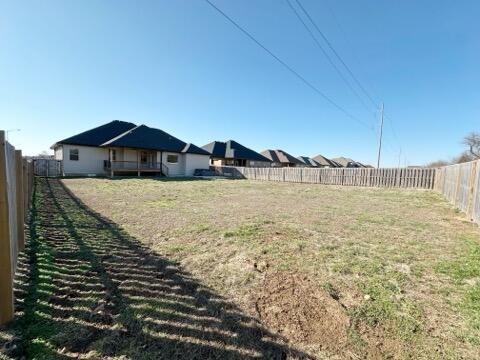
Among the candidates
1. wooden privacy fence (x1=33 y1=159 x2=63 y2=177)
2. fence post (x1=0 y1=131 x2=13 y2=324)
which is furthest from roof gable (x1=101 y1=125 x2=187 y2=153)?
fence post (x1=0 y1=131 x2=13 y2=324)

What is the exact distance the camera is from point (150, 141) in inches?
1000

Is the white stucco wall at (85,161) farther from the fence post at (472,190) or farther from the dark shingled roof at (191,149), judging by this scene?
the fence post at (472,190)

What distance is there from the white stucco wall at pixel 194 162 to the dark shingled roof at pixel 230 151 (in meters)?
6.84

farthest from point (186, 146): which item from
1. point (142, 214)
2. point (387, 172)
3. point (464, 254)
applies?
point (464, 254)

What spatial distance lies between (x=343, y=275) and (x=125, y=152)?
81.9 feet

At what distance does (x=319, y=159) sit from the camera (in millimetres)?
72188

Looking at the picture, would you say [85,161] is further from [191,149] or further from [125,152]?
[191,149]

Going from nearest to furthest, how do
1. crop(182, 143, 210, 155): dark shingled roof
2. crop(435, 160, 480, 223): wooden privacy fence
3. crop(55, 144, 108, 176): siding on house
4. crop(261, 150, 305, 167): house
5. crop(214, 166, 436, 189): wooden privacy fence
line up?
crop(435, 160, 480, 223): wooden privacy fence → crop(214, 166, 436, 189): wooden privacy fence → crop(55, 144, 108, 176): siding on house → crop(182, 143, 210, 155): dark shingled roof → crop(261, 150, 305, 167): house

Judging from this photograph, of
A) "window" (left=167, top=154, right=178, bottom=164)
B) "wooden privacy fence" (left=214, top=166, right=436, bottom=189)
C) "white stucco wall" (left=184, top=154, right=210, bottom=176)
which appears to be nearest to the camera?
"wooden privacy fence" (left=214, top=166, right=436, bottom=189)

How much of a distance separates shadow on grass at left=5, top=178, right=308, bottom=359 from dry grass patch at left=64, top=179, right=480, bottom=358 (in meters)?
0.27

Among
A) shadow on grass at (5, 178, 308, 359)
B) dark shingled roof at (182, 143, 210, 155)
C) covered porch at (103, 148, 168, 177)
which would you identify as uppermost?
dark shingled roof at (182, 143, 210, 155)

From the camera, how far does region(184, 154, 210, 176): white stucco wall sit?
93.1ft

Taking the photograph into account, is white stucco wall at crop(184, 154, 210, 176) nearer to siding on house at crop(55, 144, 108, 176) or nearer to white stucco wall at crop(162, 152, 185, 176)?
white stucco wall at crop(162, 152, 185, 176)

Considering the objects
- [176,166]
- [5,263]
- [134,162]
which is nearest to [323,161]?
[176,166]
